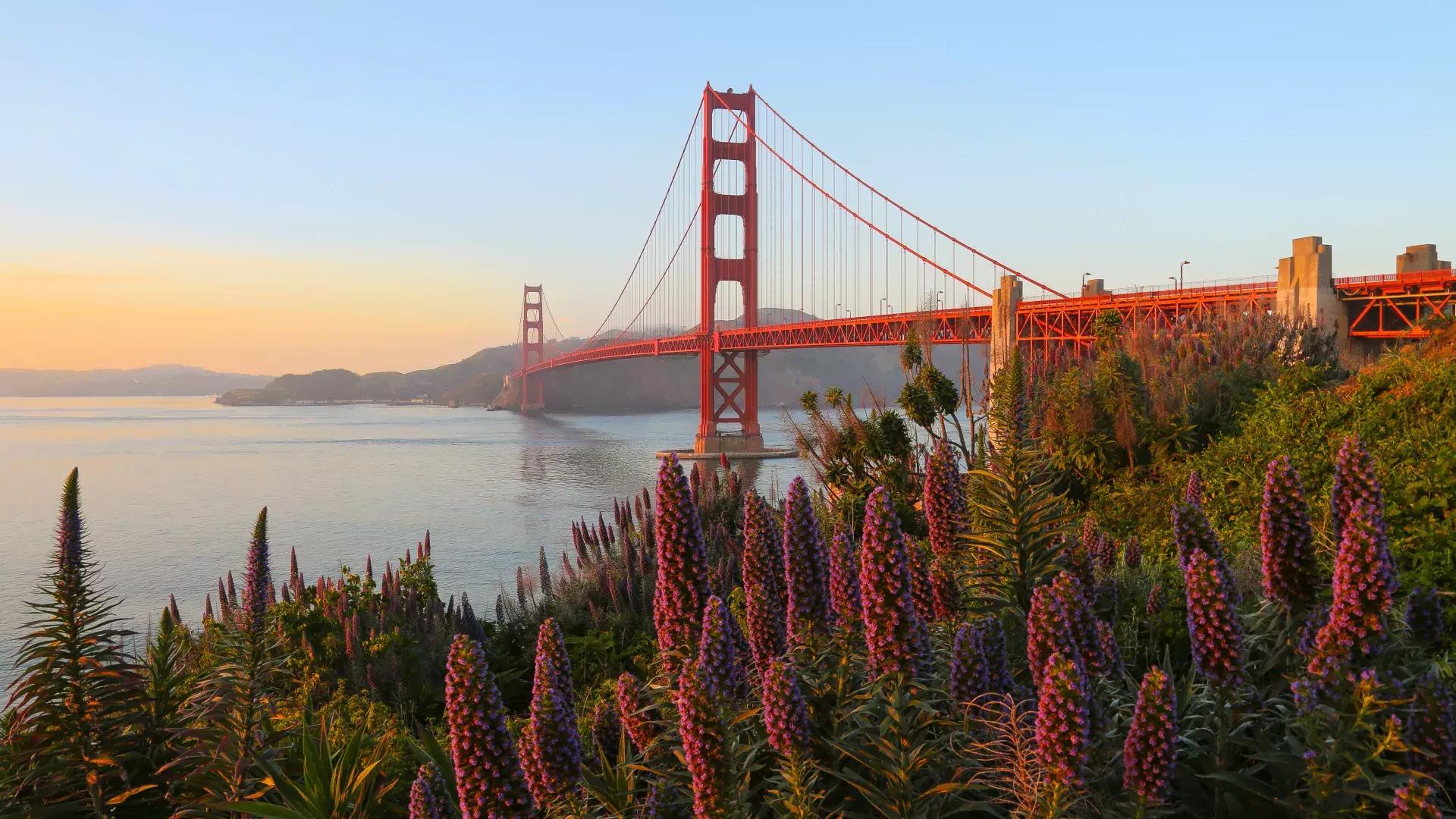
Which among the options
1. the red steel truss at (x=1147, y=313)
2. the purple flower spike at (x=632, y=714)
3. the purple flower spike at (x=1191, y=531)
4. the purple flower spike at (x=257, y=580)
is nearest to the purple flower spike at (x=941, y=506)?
the purple flower spike at (x=1191, y=531)

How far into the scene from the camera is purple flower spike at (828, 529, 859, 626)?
9.00 ft

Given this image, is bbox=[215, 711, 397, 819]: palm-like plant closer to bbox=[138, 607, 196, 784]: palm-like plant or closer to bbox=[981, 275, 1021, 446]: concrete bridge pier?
bbox=[138, 607, 196, 784]: palm-like plant

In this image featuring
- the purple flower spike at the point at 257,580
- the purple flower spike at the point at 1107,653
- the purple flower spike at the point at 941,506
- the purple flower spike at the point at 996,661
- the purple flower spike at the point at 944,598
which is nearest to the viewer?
the purple flower spike at the point at 996,661

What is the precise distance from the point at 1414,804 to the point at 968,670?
1.00 m

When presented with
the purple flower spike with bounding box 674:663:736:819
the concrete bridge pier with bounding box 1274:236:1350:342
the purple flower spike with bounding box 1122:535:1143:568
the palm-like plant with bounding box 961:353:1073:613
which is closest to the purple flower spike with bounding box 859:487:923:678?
the purple flower spike with bounding box 674:663:736:819

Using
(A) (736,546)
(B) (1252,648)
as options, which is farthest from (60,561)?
(A) (736,546)

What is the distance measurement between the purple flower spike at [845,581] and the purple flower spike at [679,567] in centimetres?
42

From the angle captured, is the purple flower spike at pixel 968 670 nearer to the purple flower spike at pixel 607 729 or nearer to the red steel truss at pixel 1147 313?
the purple flower spike at pixel 607 729

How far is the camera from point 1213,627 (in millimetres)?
2465

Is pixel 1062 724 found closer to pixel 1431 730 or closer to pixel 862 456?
pixel 1431 730

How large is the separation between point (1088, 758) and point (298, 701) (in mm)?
5349

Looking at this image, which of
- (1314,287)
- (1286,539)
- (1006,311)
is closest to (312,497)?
(1006,311)

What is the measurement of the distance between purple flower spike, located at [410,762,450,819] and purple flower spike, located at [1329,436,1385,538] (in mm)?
2723

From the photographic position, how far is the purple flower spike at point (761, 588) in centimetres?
275
